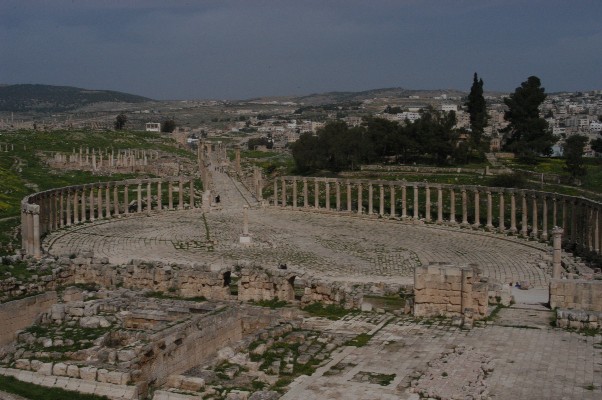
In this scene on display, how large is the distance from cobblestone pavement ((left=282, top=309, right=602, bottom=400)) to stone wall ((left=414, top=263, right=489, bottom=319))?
3.31 feet

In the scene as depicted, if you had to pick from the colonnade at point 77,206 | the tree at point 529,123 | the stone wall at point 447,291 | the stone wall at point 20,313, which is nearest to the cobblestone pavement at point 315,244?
the colonnade at point 77,206

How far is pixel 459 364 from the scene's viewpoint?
789 inches

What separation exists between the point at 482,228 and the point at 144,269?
31634 millimetres

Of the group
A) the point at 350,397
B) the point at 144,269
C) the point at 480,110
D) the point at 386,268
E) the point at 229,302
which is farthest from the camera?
the point at 480,110

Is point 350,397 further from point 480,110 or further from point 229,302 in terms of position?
point 480,110

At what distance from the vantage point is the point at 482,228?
2178 inches

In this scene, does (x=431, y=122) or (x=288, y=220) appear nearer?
(x=288, y=220)

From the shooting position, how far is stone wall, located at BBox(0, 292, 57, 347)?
23.9 metres

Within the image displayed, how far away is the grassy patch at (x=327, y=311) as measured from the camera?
2623 cm

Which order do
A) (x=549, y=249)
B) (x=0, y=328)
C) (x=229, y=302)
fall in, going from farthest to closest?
1. (x=549, y=249)
2. (x=229, y=302)
3. (x=0, y=328)

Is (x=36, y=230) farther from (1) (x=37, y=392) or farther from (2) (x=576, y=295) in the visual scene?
(2) (x=576, y=295)

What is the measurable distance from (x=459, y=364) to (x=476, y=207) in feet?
122

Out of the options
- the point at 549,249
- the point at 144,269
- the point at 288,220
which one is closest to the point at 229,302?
the point at 144,269

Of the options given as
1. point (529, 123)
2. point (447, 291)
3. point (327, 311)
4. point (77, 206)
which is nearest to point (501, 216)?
point (447, 291)
